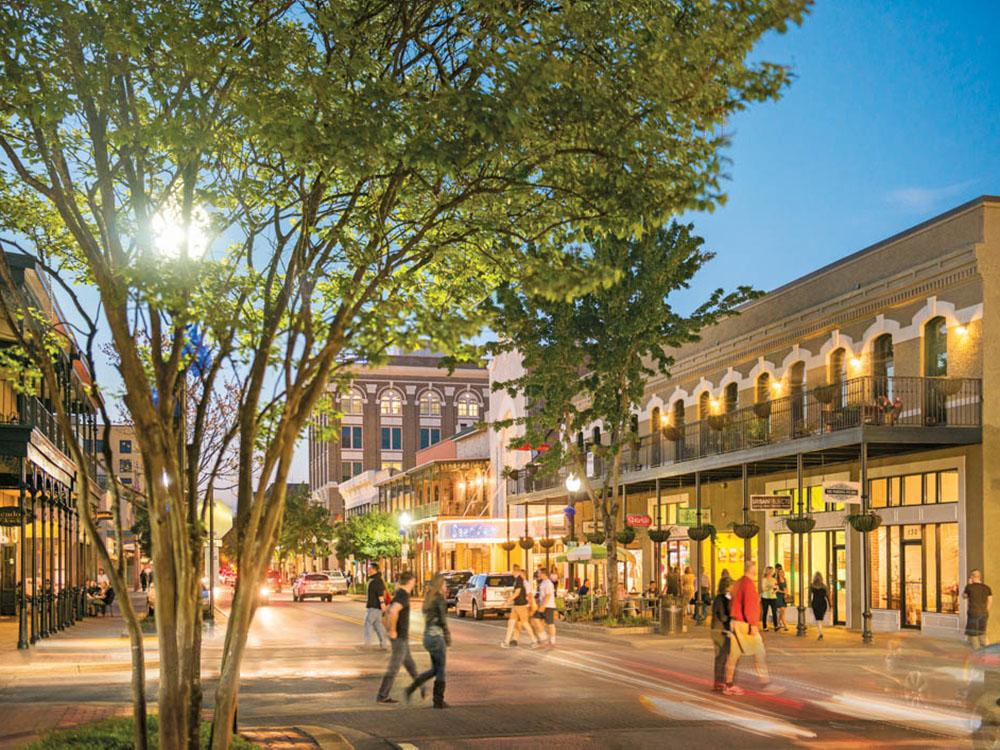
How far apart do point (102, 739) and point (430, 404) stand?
381 feet

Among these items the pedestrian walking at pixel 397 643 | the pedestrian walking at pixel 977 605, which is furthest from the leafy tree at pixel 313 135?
the pedestrian walking at pixel 977 605

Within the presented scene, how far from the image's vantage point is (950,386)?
1110 inches

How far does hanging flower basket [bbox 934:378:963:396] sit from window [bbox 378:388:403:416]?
→ 329 feet

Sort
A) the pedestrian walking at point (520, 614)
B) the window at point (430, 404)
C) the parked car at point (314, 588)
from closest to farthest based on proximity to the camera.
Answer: the pedestrian walking at point (520, 614), the parked car at point (314, 588), the window at point (430, 404)

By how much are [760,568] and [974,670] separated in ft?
84.2

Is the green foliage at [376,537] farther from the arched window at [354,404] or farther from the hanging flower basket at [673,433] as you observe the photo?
the hanging flower basket at [673,433]

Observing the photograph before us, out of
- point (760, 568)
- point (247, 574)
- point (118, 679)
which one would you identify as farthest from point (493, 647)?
point (247, 574)

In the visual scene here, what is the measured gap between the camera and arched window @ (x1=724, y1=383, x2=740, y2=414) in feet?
131

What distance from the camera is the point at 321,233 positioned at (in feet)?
37.9

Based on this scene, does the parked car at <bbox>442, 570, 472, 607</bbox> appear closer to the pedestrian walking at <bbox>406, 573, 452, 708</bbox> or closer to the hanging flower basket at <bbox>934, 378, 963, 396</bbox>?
the hanging flower basket at <bbox>934, 378, 963, 396</bbox>

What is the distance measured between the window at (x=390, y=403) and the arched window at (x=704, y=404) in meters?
85.5

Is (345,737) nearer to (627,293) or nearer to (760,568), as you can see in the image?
(627,293)

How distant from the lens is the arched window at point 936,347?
2928 cm

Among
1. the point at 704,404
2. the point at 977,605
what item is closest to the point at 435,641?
the point at 977,605
